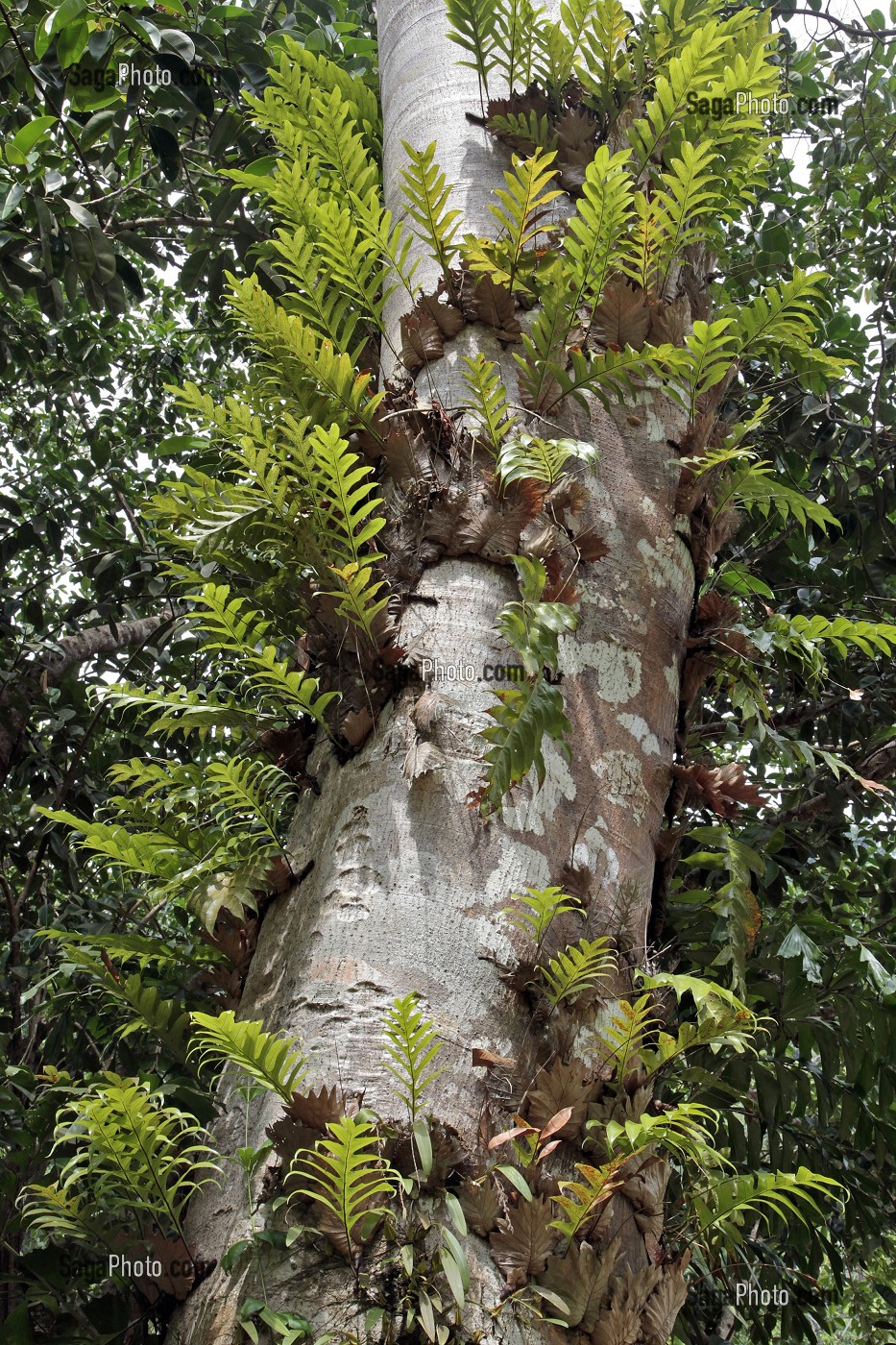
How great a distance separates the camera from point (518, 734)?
1217 mm

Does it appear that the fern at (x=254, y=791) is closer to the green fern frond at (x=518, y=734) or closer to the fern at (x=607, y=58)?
the green fern frond at (x=518, y=734)

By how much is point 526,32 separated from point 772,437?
227cm

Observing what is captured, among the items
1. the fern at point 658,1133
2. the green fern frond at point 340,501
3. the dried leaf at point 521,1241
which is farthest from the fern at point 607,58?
the dried leaf at point 521,1241

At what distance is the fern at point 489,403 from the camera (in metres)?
1.49

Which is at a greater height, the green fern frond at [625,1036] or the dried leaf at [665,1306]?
the green fern frond at [625,1036]

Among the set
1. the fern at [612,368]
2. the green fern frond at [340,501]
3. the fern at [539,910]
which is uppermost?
the fern at [612,368]

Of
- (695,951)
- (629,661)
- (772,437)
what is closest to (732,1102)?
(695,951)

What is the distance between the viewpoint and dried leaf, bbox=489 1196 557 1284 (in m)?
1.05

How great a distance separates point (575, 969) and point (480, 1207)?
0.26m

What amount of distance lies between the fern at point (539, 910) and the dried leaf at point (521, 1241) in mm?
277

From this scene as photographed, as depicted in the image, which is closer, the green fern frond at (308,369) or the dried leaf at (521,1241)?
the dried leaf at (521,1241)

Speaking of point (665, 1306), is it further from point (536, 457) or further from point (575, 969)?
point (536, 457)

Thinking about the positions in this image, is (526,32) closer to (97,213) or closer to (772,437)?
(97,213)

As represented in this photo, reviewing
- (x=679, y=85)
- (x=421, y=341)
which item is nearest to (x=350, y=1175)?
(x=421, y=341)
